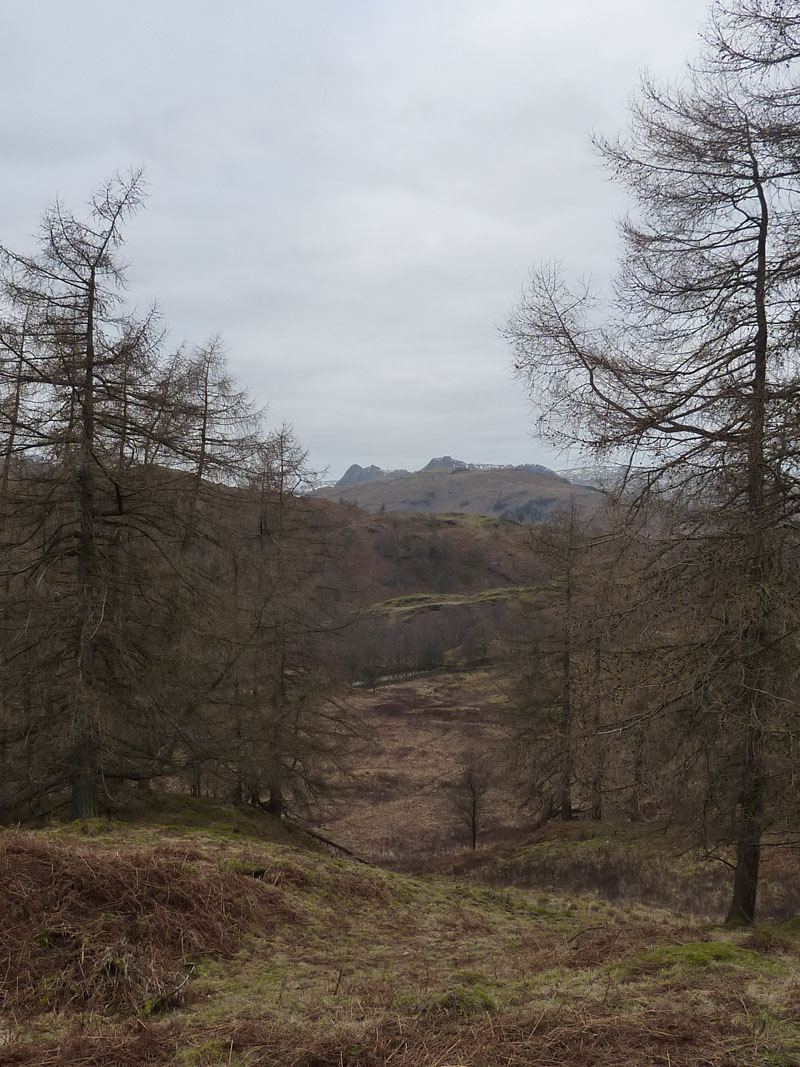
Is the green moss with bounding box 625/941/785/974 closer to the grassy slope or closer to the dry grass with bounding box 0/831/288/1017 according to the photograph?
the grassy slope

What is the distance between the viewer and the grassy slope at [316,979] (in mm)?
3133

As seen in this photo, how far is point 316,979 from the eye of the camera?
4.61m

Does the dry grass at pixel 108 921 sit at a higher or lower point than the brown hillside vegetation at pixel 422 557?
lower

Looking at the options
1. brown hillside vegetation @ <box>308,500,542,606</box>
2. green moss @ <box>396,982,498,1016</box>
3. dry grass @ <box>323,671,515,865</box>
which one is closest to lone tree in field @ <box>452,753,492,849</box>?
dry grass @ <box>323,671,515,865</box>

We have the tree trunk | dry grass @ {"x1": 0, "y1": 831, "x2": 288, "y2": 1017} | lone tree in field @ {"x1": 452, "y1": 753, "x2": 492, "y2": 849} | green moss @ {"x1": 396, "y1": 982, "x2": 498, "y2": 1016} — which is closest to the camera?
green moss @ {"x1": 396, "y1": 982, "x2": 498, "y2": 1016}

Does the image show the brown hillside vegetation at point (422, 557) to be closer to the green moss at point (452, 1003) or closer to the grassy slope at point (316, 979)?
the grassy slope at point (316, 979)

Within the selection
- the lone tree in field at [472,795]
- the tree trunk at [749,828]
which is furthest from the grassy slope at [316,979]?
the lone tree in field at [472,795]

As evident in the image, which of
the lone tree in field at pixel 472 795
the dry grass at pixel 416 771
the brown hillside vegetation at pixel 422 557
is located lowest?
the dry grass at pixel 416 771

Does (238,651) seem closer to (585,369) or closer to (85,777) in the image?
(85,777)

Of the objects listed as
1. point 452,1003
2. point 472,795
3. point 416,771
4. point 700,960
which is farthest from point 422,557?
point 452,1003

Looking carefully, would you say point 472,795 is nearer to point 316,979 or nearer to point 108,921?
point 316,979

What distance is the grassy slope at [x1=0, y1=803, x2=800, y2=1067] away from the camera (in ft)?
10.3

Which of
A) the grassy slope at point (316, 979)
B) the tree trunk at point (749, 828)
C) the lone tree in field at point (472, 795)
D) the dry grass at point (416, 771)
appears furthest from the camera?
the dry grass at point (416, 771)

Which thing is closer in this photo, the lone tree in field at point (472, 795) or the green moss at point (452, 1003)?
the green moss at point (452, 1003)
